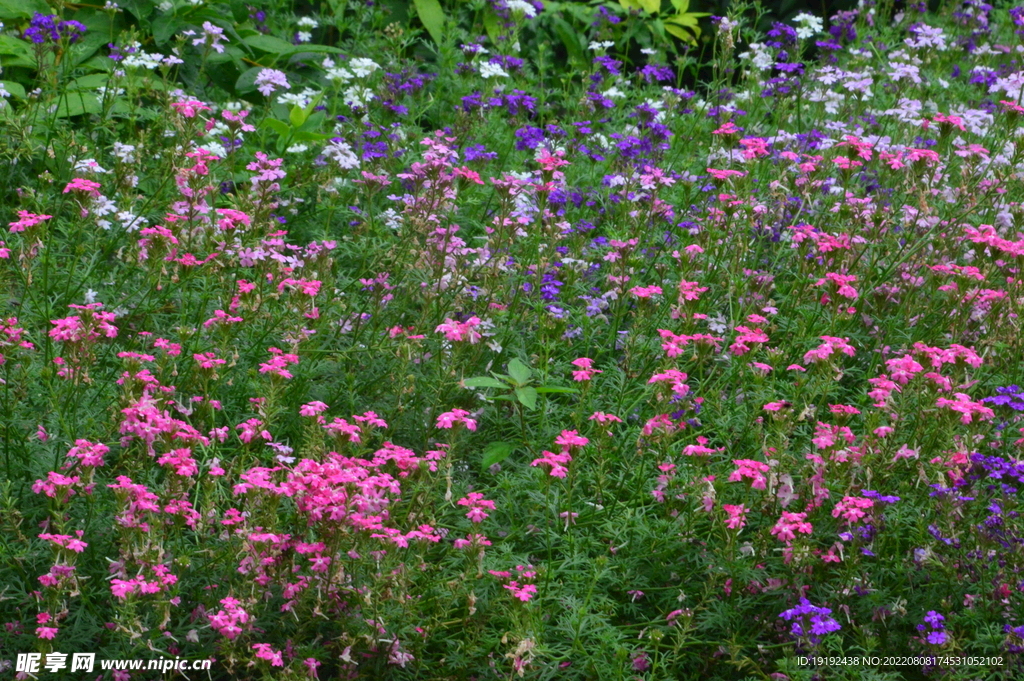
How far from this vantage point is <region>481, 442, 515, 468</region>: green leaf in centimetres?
311

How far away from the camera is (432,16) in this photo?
690 centimetres

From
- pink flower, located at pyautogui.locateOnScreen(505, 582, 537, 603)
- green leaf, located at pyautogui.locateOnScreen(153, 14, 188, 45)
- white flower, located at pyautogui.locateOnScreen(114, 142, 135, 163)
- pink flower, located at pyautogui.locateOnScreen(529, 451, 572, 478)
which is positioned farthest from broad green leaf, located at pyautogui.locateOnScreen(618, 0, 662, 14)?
pink flower, located at pyautogui.locateOnScreen(505, 582, 537, 603)

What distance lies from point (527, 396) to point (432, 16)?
4481 mm

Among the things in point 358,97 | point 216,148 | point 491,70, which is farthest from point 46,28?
point 491,70

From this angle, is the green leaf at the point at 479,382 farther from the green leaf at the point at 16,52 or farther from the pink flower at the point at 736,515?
the green leaf at the point at 16,52

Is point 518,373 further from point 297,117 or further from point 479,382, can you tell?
point 297,117

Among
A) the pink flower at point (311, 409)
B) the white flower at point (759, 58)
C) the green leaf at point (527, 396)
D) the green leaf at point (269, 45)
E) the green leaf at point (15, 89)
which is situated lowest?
the green leaf at point (15, 89)

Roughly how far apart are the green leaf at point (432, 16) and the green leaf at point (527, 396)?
13.8 ft

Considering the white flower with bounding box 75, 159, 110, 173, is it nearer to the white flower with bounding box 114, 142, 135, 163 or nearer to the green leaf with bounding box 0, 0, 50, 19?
the white flower with bounding box 114, 142, 135, 163

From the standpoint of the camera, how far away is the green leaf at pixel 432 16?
679 centimetres

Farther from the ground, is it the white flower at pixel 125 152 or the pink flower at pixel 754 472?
the pink flower at pixel 754 472

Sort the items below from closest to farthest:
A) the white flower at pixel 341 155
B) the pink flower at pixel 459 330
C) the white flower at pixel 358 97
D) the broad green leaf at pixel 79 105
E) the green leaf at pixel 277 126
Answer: the pink flower at pixel 459 330 → the white flower at pixel 341 155 → the green leaf at pixel 277 126 → the broad green leaf at pixel 79 105 → the white flower at pixel 358 97

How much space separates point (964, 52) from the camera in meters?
7.66

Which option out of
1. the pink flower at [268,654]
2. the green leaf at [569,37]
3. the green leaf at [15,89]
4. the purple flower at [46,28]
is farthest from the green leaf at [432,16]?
the pink flower at [268,654]
